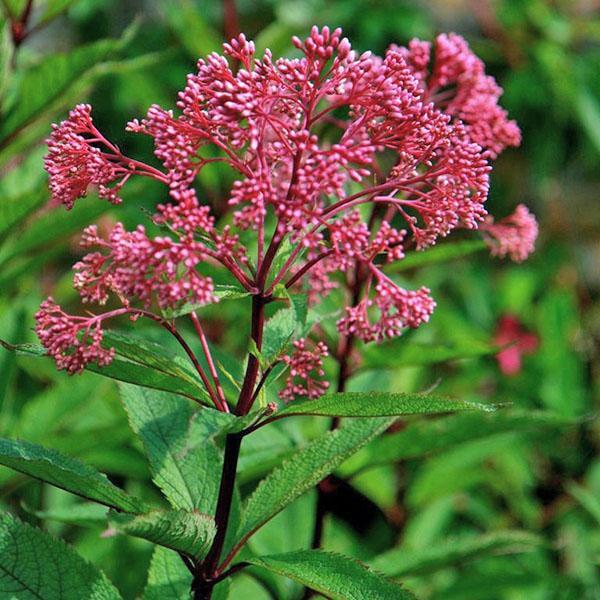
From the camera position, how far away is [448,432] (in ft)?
4.59

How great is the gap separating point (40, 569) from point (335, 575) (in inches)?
13.0

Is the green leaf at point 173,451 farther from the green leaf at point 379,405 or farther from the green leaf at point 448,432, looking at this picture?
the green leaf at point 448,432

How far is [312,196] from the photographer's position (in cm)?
86

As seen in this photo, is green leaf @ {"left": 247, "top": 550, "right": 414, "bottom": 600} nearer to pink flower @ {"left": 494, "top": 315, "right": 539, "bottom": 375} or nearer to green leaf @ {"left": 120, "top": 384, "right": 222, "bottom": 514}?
green leaf @ {"left": 120, "top": 384, "right": 222, "bottom": 514}

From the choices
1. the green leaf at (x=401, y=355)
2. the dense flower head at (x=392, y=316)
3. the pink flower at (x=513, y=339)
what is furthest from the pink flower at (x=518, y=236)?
the pink flower at (x=513, y=339)

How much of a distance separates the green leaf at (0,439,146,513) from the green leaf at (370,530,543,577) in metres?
0.65

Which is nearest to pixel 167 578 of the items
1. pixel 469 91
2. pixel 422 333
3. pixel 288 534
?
pixel 288 534

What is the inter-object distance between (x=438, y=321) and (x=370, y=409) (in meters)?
1.77

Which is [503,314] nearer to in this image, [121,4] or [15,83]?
[15,83]

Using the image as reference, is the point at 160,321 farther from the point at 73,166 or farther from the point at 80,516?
the point at 80,516

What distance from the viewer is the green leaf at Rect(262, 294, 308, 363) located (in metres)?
1.01

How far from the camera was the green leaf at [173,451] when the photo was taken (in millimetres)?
1038

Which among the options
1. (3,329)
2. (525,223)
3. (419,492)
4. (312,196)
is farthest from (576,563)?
(312,196)

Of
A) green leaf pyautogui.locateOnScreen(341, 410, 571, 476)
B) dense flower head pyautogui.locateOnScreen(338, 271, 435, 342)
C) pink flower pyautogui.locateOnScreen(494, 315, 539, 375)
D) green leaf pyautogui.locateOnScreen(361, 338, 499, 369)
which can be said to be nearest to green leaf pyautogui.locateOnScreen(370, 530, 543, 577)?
green leaf pyautogui.locateOnScreen(341, 410, 571, 476)
